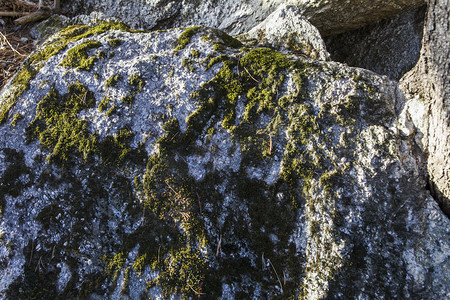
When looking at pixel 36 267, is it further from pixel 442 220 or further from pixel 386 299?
pixel 442 220

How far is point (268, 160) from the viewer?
2.05 meters

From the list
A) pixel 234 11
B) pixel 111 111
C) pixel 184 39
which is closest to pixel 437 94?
pixel 184 39

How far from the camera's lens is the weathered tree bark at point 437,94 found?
1.78 metres

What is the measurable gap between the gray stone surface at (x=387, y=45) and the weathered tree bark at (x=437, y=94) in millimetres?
1578

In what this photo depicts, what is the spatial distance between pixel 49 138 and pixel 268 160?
4.85 ft

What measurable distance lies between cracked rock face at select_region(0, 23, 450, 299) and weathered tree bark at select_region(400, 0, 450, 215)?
100mm

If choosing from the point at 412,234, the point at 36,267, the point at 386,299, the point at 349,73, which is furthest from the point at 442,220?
the point at 36,267

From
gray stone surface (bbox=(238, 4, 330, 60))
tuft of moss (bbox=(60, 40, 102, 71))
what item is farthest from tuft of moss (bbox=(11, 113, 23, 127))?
gray stone surface (bbox=(238, 4, 330, 60))

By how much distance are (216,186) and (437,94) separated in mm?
1424

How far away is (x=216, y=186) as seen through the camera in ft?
6.75

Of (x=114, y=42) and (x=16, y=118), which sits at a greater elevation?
(x=114, y=42)

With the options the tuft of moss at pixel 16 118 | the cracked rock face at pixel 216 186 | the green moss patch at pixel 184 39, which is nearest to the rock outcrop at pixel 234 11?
the green moss patch at pixel 184 39

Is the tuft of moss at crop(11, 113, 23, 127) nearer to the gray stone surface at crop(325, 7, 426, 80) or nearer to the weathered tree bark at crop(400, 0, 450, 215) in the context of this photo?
the weathered tree bark at crop(400, 0, 450, 215)

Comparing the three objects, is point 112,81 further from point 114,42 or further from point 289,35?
point 289,35
